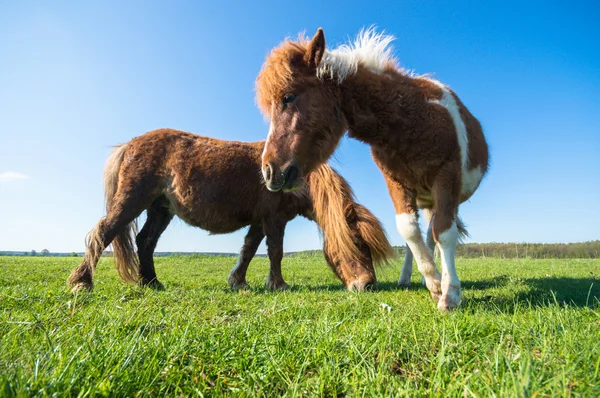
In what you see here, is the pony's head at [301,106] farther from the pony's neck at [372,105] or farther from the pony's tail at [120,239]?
the pony's tail at [120,239]

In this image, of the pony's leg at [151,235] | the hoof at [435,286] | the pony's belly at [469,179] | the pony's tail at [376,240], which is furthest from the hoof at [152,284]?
the pony's belly at [469,179]

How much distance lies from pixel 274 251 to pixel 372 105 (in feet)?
9.15

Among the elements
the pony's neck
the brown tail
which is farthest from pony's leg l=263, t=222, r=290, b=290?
the pony's neck

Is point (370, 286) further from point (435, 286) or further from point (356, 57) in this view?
point (356, 57)

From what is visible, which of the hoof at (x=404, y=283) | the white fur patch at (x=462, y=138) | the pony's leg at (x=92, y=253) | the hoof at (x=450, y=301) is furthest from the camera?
the hoof at (x=404, y=283)

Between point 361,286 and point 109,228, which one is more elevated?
point 109,228

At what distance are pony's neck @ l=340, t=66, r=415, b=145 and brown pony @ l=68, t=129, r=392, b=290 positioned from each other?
1.98 m

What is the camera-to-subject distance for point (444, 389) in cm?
120

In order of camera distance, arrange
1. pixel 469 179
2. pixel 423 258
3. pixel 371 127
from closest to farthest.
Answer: pixel 371 127, pixel 423 258, pixel 469 179

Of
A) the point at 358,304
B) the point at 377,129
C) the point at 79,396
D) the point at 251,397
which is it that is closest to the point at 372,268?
the point at 358,304

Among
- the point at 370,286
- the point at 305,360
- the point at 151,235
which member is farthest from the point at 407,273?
the point at 305,360

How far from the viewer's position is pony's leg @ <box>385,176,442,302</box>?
3.36 metres

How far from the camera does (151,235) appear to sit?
18.7 ft

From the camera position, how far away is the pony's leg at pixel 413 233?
11.0 ft
